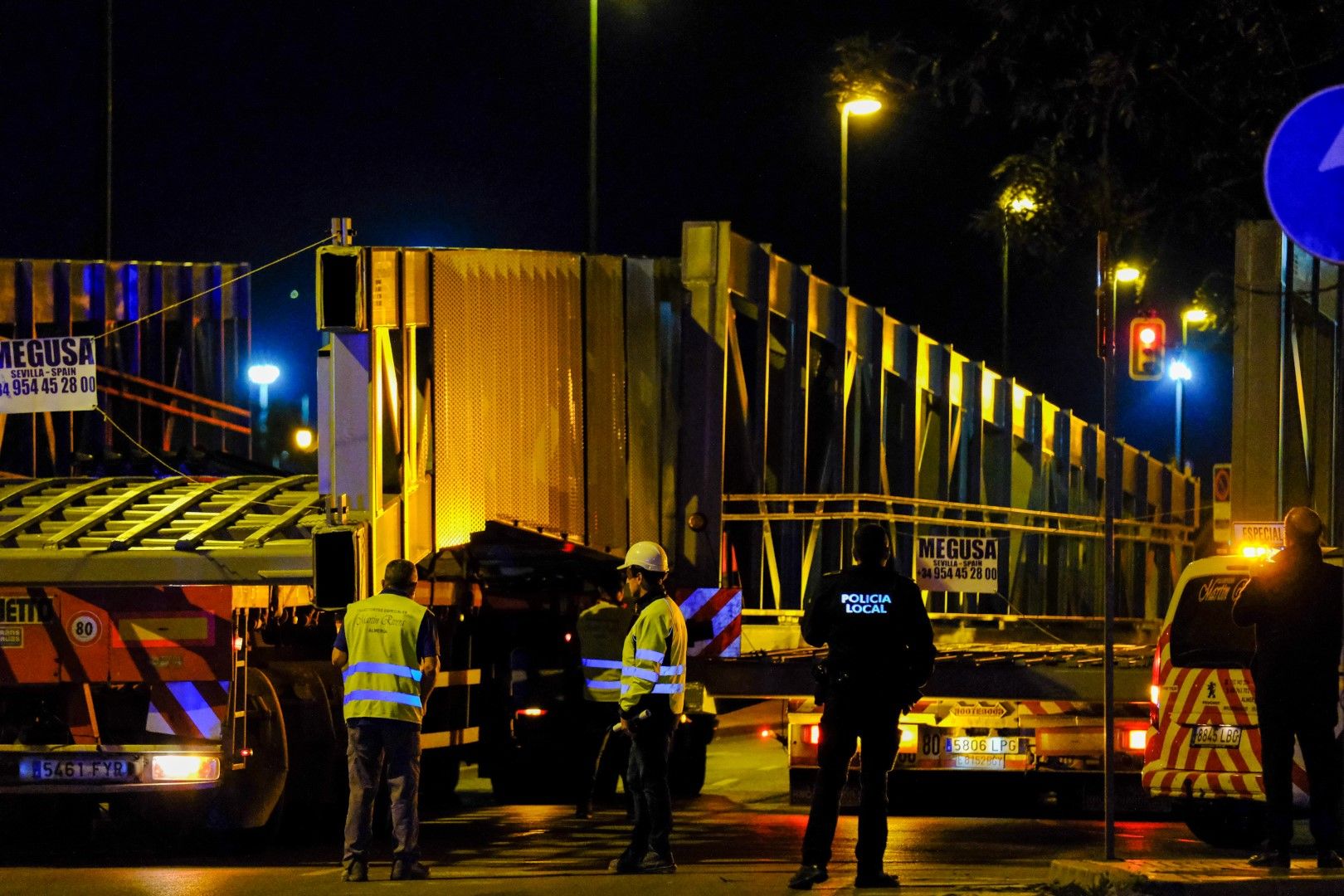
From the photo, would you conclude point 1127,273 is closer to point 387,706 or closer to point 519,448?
point 519,448

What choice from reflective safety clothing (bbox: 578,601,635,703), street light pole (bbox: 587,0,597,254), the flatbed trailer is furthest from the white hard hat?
street light pole (bbox: 587,0,597,254)

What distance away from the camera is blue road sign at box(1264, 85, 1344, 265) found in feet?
26.7

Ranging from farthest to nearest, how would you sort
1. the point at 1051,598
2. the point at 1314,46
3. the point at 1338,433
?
the point at 1051,598, the point at 1314,46, the point at 1338,433

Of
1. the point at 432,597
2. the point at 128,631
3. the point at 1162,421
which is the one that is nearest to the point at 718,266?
the point at 432,597

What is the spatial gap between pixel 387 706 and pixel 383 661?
21cm

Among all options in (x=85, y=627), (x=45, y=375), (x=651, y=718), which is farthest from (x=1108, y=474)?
(x=45, y=375)

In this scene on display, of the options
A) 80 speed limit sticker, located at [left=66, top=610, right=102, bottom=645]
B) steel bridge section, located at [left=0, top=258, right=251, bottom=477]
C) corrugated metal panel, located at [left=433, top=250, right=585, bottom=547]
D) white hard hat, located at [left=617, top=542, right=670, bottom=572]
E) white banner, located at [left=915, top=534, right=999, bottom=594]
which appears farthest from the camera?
steel bridge section, located at [left=0, top=258, right=251, bottom=477]

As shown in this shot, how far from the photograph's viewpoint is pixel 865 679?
8.78m

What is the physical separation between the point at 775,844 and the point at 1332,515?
5.03m

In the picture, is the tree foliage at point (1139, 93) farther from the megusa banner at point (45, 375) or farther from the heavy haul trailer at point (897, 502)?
the megusa banner at point (45, 375)

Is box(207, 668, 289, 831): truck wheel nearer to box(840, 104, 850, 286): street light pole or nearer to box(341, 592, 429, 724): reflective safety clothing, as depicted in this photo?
box(341, 592, 429, 724): reflective safety clothing

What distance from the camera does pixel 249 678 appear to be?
11.0 m

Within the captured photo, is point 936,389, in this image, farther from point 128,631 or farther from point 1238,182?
point 128,631

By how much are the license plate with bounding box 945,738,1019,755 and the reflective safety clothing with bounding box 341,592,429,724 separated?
4224 mm
